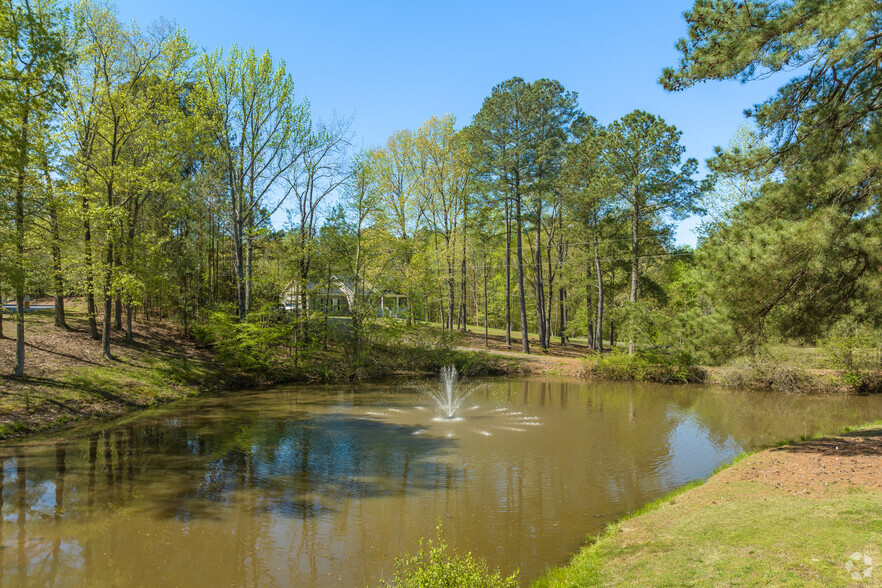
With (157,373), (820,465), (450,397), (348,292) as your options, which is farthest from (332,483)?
(348,292)

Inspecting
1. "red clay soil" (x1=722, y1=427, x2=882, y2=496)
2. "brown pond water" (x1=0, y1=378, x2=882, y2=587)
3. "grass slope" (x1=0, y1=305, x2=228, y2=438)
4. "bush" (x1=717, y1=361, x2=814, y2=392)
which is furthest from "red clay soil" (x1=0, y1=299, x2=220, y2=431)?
"bush" (x1=717, y1=361, x2=814, y2=392)

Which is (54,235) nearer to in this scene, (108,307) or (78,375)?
(108,307)

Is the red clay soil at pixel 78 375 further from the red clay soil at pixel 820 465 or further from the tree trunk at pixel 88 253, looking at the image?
the red clay soil at pixel 820 465

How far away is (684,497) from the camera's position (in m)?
7.46

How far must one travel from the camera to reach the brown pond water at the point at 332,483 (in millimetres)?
5945

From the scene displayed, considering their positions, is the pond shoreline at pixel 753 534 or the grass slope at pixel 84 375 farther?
the grass slope at pixel 84 375

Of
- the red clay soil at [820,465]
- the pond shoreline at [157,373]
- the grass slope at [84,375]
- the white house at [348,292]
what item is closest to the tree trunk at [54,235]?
the grass slope at [84,375]

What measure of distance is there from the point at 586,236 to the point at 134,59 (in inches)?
872

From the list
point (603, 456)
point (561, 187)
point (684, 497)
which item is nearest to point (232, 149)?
point (561, 187)

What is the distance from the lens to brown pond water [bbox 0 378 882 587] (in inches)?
234

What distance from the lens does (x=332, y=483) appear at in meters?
8.76

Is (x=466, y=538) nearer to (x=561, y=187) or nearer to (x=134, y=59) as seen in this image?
(x=134, y=59)

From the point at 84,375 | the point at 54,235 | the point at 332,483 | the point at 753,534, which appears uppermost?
the point at 54,235

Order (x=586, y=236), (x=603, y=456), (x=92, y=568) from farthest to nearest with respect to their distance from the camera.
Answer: (x=586, y=236) < (x=603, y=456) < (x=92, y=568)
